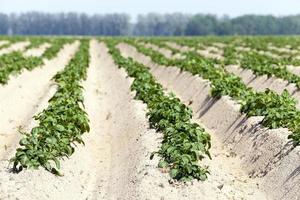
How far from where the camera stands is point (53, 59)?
39.2 metres

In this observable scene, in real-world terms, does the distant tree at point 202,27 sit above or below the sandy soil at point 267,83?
below

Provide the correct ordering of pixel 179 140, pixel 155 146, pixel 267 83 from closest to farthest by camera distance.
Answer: pixel 179 140, pixel 155 146, pixel 267 83

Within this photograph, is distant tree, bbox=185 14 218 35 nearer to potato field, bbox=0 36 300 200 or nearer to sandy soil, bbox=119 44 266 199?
potato field, bbox=0 36 300 200

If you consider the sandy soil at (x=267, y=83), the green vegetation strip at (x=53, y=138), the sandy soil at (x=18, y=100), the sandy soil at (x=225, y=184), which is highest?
the green vegetation strip at (x=53, y=138)

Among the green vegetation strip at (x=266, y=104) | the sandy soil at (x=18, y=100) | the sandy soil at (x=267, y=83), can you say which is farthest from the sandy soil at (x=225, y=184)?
the sandy soil at (x=267, y=83)

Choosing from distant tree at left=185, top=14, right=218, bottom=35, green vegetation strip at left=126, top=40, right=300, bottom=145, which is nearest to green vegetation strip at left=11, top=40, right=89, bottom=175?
green vegetation strip at left=126, top=40, right=300, bottom=145

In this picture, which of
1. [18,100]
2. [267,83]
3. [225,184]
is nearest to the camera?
[225,184]

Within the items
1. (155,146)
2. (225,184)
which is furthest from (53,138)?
(225,184)

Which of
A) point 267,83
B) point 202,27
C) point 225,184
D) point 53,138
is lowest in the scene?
point 202,27

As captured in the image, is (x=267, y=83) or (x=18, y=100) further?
(x=267, y=83)

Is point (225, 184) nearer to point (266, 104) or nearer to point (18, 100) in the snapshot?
point (266, 104)

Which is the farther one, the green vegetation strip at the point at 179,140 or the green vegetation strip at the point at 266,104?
the green vegetation strip at the point at 266,104

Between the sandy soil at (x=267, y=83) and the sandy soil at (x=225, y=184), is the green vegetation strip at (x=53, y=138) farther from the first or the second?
the sandy soil at (x=267, y=83)

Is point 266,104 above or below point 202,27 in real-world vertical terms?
above
